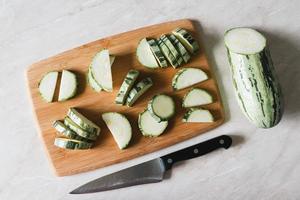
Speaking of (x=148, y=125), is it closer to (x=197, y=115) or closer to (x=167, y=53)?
(x=197, y=115)

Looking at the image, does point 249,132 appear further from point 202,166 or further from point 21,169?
point 21,169

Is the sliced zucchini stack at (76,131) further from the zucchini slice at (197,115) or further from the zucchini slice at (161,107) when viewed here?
the zucchini slice at (197,115)

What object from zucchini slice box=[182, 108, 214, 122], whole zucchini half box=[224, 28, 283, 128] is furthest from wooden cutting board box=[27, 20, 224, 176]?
whole zucchini half box=[224, 28, 283, 128]

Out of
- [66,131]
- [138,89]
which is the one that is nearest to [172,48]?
[138,89]

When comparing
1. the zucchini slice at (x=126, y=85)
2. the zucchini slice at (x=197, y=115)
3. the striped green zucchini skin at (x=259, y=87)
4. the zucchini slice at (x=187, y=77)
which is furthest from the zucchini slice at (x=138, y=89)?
the striped green zucchini skin at (x=259, y=87)

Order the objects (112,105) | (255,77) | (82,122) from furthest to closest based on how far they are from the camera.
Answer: (112,105)
(82,122)
(255,77)

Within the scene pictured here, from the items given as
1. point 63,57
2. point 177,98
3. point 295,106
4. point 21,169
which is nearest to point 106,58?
point 63,57
